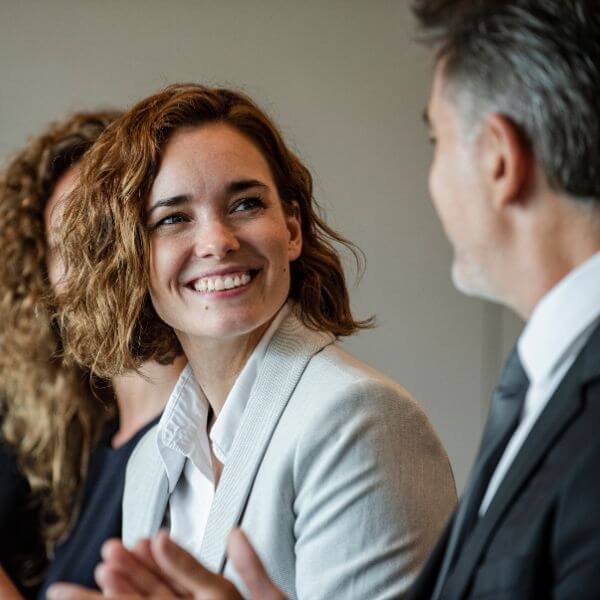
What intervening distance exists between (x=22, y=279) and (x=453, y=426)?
1924 mm

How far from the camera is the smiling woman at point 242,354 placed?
1.65m

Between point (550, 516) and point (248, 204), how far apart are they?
42.2 inches

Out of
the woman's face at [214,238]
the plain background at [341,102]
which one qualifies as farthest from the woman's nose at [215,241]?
the plain background at [341,102]

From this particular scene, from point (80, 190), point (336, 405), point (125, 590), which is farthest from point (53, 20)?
point (125, 590)

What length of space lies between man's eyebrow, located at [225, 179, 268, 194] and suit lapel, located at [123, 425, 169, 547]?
1.91 ft

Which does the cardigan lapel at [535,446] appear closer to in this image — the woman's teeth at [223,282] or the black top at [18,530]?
the woman's teeth at [223,282]

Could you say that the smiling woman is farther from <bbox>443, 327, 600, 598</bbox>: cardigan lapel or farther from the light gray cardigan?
<bbox>443, 327, 600, 598</bbox>: cardigan lapel

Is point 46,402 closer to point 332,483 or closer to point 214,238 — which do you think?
point 214,238

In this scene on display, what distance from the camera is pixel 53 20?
3758 millimetres

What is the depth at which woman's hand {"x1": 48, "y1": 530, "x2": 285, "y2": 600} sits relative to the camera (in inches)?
49.4

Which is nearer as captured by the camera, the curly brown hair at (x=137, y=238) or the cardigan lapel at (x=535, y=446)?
the cardigan lapel at (x=535, y=446)

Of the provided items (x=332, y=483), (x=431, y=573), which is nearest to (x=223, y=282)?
(x=332, y=483)

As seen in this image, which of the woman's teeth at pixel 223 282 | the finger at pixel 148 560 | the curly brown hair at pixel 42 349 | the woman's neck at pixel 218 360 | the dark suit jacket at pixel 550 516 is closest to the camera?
the dark suit jacket at pixel 550 516

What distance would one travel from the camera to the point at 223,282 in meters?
1.88
